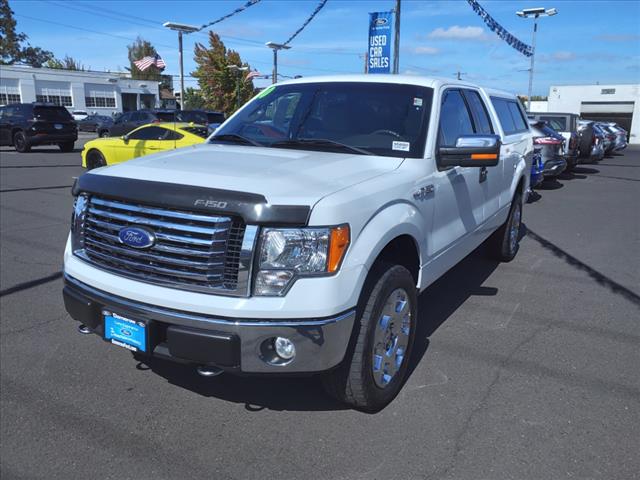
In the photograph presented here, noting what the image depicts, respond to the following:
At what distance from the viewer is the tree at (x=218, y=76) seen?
51531 millimetres

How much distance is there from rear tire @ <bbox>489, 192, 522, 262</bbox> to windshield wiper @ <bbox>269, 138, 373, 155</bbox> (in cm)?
318

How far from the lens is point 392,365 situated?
3.29 meters

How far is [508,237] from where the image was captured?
6359 mm

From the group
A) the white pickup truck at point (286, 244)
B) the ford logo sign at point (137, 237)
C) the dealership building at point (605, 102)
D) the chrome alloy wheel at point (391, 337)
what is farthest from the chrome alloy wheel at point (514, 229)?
the dealership building at point (605, 102)

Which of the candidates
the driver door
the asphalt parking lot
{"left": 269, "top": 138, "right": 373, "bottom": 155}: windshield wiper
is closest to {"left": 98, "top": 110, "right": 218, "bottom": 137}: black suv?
the asphalt parking lot

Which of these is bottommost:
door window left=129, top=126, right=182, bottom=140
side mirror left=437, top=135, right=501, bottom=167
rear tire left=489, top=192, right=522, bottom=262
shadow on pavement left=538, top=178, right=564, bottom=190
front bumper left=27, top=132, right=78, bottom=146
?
shadow on pavement left=538, top=178, right=564, bottom=190

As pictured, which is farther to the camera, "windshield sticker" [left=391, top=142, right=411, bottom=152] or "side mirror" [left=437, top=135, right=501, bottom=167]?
"windshield sticker" [left=391, top=142, right=411, bottom=152]

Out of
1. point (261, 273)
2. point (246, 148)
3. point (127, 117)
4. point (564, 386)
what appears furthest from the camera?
point (127, 117)

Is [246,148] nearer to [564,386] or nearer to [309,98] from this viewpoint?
[309,98]

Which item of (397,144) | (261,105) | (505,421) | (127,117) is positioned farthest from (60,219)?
(127,117)

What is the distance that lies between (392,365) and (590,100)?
60.3m

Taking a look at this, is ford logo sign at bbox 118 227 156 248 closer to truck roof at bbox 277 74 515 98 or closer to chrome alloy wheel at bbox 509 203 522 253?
truck roof at bbox 277 74 515 98

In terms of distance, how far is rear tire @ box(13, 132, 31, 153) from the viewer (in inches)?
814

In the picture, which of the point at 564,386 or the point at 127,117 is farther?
the point at 127,117
